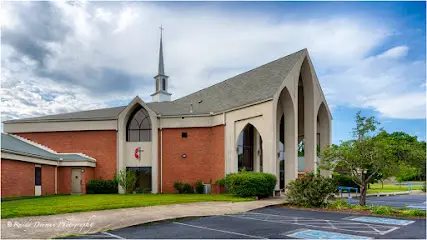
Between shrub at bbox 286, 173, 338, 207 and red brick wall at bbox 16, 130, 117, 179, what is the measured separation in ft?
47.5

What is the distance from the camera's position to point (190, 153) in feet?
84.7

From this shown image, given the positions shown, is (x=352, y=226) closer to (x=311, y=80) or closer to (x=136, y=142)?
(x=311, y=80)

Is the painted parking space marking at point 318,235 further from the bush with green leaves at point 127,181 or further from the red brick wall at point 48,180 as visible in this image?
the red brick wall at point 48,180

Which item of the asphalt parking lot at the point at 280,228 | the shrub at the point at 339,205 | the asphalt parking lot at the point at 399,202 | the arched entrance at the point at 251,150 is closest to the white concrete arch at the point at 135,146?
the arched entrance at the point at 251,150

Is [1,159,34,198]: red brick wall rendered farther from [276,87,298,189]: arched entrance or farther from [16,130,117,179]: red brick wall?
[276,87,298,189]: arched entrance

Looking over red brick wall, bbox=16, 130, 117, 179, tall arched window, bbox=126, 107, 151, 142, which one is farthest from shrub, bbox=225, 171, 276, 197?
red brick wall, bbox=16, 130, 117, 179

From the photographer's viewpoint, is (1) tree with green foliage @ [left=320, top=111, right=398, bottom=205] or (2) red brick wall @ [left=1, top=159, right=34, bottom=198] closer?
(1) tree with green foliage @ [left=320, top=111, right=398, bottom=205]

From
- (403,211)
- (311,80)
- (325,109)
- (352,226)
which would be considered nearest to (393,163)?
(403,211)

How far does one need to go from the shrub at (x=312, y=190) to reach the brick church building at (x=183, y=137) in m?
6.13

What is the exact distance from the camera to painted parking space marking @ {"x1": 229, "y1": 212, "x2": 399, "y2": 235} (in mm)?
10422

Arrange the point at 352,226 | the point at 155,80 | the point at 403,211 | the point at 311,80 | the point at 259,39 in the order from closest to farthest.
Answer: the point at 352,226 → the point at 403,211 → the point at 259,39 → the point at 311,80 → the point at 155,80

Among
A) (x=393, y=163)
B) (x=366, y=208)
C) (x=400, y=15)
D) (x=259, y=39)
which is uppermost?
(x=259, y=39)

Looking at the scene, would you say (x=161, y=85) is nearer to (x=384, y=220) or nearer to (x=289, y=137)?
(x=289, y=137)

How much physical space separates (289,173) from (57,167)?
15182 mm
